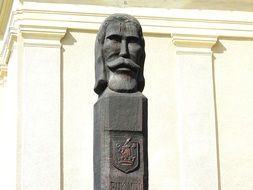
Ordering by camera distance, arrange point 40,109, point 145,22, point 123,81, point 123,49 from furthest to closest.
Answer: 1. point 145,22
2. point 40,109
3. point 123,49
4. point 123,81

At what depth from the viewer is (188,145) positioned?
15.9 metres

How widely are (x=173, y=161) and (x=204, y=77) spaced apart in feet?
5.29

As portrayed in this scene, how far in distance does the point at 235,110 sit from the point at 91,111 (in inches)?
100

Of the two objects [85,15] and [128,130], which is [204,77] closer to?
[85,15]

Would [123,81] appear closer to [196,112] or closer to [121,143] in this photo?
[121,143]

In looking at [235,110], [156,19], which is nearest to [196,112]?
[235,110]

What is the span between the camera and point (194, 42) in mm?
16344

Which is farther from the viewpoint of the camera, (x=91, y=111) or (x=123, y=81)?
(x=91, y=111)

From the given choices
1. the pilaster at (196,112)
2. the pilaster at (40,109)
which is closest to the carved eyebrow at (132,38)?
the pilaster at (40,109)

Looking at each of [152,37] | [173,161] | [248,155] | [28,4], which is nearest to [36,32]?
[28,4]

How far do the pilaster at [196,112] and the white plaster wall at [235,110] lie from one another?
176mm

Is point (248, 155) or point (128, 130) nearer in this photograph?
point (128, 130)

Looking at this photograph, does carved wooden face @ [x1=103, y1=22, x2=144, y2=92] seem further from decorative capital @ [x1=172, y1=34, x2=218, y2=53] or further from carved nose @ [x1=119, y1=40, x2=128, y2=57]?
decorative capital @ [x1=172, y1=34, x2=218, y2=53]

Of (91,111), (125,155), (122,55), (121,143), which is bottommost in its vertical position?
(125,155)
